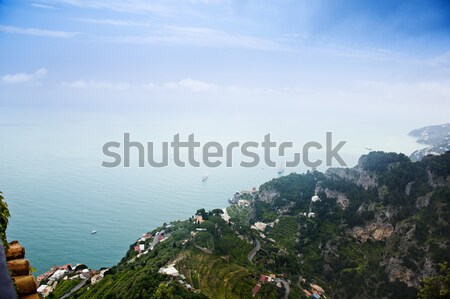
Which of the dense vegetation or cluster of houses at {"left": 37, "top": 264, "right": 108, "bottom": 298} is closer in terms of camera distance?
the dense vegetation

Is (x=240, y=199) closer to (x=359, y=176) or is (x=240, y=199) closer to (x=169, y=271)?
(x=359, y=176)

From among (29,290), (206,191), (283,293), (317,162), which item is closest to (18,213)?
(206,191)

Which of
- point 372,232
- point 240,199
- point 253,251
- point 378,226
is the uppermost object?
point 378,226

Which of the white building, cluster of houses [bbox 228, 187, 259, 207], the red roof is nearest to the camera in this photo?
the white building

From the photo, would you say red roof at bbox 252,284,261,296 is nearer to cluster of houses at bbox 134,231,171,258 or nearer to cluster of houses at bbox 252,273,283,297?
cluster of houses at bbox 252,273,283,297

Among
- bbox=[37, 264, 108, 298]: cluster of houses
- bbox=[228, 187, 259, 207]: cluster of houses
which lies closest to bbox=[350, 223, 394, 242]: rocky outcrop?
bbox=[228, 187, 259, 207]: cluster of houses

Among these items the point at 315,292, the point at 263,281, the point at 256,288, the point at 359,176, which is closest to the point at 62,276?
the point at 256,288
